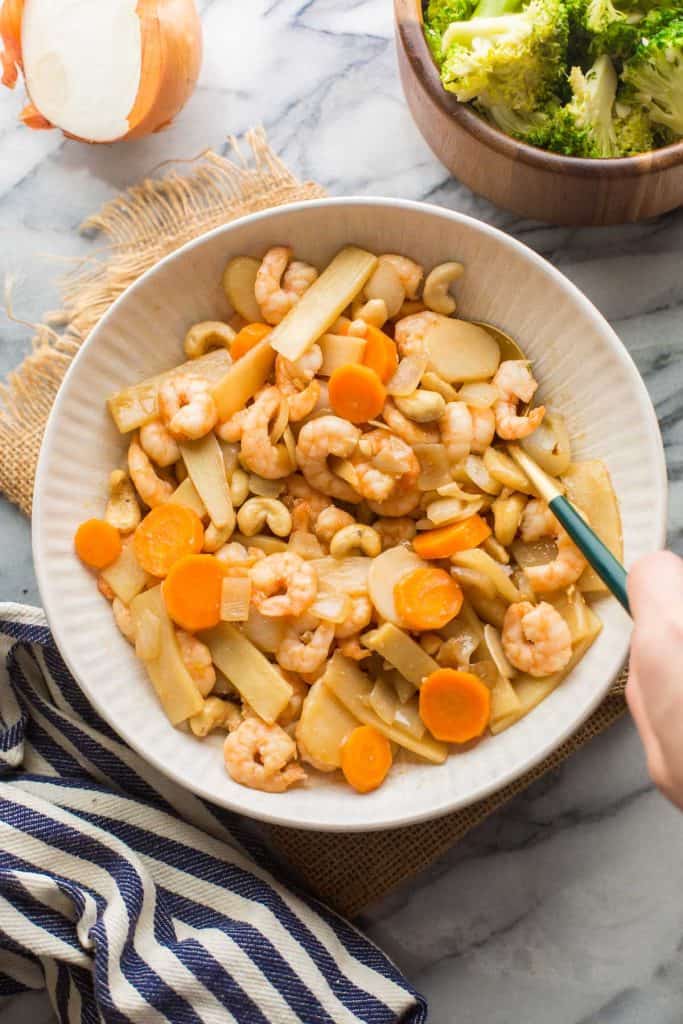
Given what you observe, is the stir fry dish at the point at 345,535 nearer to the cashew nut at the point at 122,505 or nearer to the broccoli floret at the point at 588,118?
the cashew nut at the point at 122,505

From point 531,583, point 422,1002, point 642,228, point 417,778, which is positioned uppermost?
point 642,228

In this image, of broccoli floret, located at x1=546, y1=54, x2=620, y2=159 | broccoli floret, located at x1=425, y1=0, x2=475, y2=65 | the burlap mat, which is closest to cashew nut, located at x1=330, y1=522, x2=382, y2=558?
Answer: the burlap mat

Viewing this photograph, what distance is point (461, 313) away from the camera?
2.28 meters

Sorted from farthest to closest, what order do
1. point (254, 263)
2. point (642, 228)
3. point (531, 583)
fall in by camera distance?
point (642, 228) → point (254, 263) → point (531, 583)

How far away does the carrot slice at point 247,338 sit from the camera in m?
2.22

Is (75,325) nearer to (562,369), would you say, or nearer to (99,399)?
(99,399)

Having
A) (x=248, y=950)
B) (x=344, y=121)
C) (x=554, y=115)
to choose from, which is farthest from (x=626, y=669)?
(x=344, y=121)

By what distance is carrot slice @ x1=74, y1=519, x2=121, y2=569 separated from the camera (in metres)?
2.17

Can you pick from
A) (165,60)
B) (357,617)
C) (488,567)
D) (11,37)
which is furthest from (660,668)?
(11,37)

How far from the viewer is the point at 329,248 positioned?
2.25 meters

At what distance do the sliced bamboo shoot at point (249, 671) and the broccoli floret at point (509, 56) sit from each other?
3.89ft

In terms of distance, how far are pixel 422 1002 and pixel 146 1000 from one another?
58 cm

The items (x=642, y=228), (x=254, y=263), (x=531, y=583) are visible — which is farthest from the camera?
(x=642, y=228)

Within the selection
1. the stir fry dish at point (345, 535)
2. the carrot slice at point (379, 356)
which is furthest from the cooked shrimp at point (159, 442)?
the carrot slice at point (379, 356)
